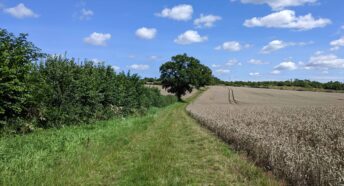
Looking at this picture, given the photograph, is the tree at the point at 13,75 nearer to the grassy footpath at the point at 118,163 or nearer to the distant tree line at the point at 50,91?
the distant tree line at the point at 50,91

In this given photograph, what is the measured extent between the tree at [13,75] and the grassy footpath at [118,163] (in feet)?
7.82

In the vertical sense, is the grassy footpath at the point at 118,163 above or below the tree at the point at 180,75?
below

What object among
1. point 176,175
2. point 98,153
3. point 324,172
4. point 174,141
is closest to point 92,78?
point 174,141

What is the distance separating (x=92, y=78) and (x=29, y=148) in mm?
13402

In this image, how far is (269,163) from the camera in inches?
366

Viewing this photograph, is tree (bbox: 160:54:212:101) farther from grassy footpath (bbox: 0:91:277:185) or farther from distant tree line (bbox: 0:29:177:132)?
grassy footpath (bbox: 0:91:277:185)

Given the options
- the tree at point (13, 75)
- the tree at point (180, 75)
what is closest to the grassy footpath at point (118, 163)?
the tree at point (13, 75)

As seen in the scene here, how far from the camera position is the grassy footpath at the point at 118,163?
27.6 feet

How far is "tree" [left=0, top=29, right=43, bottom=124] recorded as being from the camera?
45.0 ft

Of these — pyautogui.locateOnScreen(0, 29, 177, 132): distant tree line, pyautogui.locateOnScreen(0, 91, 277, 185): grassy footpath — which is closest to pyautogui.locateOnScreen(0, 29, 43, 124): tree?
pyautogui.locateOnScreen(0, 29, 177, 132): distant tree line

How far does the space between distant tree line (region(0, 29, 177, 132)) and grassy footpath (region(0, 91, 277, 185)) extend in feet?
8.43

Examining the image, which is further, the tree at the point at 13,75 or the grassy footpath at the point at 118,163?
the tree at the point at 13,75

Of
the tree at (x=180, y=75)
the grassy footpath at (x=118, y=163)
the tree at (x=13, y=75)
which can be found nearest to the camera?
the grassy footpath at (x=118, y=163)

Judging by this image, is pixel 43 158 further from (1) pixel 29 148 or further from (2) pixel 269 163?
(2) pixel 269 163
